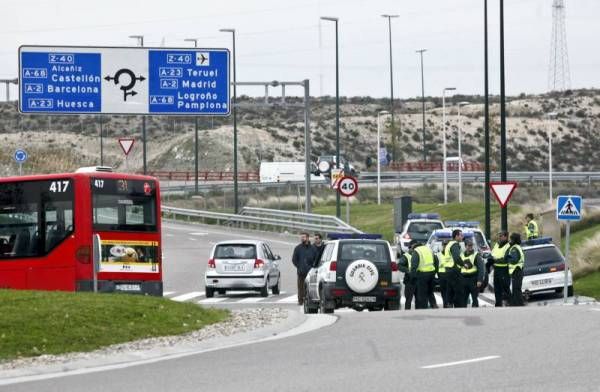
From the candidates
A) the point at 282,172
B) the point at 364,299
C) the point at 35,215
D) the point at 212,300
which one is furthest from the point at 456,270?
the point at 282,172

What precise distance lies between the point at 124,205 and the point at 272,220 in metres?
36.2

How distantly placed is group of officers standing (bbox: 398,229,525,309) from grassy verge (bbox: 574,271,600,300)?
386 cm

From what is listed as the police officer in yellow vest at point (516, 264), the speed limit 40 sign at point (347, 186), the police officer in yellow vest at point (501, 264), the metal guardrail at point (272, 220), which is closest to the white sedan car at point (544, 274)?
the police officer in yellow vest at point (501, 264)

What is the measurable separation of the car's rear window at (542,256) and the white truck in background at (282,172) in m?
64.7

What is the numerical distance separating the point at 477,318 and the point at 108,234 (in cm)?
948

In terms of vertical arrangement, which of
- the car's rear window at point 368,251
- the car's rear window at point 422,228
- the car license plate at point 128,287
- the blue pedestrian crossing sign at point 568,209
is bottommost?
the car license plate at point 128,287

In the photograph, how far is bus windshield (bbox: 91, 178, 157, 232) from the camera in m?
28.2

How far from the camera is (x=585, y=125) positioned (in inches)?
6393

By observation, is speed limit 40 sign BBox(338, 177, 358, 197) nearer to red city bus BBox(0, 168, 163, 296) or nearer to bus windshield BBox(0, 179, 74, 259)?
red city bus BBox(0, 168, 163, 296)

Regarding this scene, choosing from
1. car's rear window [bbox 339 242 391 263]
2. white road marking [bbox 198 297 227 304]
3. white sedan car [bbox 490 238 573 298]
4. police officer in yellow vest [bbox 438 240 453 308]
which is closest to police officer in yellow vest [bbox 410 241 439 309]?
police officer in yellow vest [bbox 438 240 453 308]

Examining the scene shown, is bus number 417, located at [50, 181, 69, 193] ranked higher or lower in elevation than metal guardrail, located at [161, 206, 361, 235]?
higher

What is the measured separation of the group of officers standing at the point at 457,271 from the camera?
92.2 feet

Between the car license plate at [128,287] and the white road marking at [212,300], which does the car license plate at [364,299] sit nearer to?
the car license plate at [128,287]

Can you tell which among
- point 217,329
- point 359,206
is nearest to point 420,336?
point 217,329
